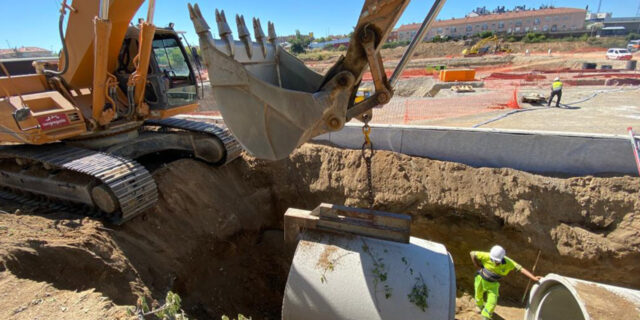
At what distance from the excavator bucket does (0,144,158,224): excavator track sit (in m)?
2.72

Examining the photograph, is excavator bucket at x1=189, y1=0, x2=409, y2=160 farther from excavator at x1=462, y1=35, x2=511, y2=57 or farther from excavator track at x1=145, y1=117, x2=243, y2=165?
excavator at x1=462, y1=35, x2=511, y2=57

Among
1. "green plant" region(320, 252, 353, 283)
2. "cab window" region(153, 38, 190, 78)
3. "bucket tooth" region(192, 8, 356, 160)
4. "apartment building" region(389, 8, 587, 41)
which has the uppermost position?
"apartment building" region(389, 8, 587, 41)

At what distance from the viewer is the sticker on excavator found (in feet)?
15.9

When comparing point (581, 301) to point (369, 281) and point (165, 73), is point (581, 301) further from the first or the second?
point (165, 73)

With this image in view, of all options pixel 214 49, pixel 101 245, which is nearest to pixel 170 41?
pixel 101 245

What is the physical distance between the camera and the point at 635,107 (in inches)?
361

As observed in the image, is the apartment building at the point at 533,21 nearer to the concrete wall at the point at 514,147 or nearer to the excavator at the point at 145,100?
the concrete wall at the point at 514,147

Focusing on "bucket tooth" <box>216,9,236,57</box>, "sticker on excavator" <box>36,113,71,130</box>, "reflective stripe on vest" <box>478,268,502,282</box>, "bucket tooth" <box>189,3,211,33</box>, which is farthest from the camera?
"sticker on excavator" <box>36,113,71,130</box>

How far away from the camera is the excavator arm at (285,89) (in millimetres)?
2535

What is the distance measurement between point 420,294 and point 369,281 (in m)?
0.47

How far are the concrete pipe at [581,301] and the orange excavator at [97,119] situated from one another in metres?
5.36

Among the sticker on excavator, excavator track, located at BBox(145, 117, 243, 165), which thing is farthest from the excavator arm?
the sticker on excavator

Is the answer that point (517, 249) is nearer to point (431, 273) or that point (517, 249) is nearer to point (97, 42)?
point (431, 273)

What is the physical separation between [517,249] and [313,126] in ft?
16.0
